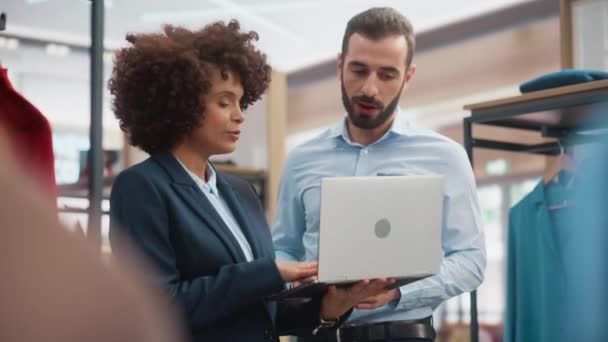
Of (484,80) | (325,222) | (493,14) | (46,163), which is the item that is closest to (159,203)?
(46,163)

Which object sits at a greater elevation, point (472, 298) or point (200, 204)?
point (200, 204)

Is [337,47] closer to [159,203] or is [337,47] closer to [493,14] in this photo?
[493,14]

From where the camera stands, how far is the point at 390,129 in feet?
6.88

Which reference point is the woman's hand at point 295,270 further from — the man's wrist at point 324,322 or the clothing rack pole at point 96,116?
the clothing rack pole at point 96,116

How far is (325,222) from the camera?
1.64 meters

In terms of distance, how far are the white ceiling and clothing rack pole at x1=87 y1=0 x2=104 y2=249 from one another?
3081 mm

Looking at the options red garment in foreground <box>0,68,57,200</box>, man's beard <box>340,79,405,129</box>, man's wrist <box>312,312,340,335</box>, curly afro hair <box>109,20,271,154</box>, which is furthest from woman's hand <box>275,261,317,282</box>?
man's beard <box>340,79,405,129</box>

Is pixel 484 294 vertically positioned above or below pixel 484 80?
below

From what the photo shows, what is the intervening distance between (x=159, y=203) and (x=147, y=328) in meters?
1.16

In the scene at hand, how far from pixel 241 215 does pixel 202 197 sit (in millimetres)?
100

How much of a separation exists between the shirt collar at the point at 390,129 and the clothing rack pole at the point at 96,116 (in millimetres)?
693

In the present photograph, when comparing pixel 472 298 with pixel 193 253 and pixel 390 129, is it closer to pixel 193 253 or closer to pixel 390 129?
pixel 390 129

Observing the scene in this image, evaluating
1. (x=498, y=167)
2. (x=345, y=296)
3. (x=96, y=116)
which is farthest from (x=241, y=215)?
(x=498, y=167)

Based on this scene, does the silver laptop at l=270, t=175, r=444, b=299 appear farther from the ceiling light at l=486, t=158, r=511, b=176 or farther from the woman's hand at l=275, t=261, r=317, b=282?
the ceiling light at l=486, t=158, r=511, b=176
